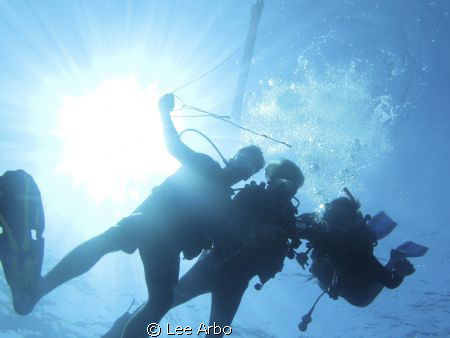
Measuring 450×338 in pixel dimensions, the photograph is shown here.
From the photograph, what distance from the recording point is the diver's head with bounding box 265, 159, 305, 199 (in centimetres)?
482

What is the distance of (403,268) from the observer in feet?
15.8

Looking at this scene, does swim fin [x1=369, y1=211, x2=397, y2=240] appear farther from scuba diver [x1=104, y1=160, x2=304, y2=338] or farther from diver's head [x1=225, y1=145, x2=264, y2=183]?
diver's head [x1=225, y1=145, x2=264, y2=183]

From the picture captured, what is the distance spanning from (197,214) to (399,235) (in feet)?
64.9

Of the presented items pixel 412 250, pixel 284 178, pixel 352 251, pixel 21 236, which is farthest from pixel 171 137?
pixel 412 250

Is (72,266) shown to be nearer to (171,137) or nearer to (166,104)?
(171,137)

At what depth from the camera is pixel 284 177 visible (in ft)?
16.9

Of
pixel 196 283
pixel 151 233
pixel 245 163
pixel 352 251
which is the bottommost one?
pixel 196 283

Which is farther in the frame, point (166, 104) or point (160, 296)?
point (166, 104)

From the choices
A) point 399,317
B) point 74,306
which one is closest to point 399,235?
point 399,317

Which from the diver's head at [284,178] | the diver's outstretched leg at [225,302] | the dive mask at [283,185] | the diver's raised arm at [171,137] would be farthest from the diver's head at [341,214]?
the diver's raised arm at [171,137]

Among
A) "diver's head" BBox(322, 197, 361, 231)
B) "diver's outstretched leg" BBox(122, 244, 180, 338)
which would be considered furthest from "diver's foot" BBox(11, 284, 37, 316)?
"diver's head" BBox(322, 197, 361, 231)

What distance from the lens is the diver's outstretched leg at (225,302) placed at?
5.02 m

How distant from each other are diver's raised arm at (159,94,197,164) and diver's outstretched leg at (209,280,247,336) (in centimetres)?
206

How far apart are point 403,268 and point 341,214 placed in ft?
3.63
